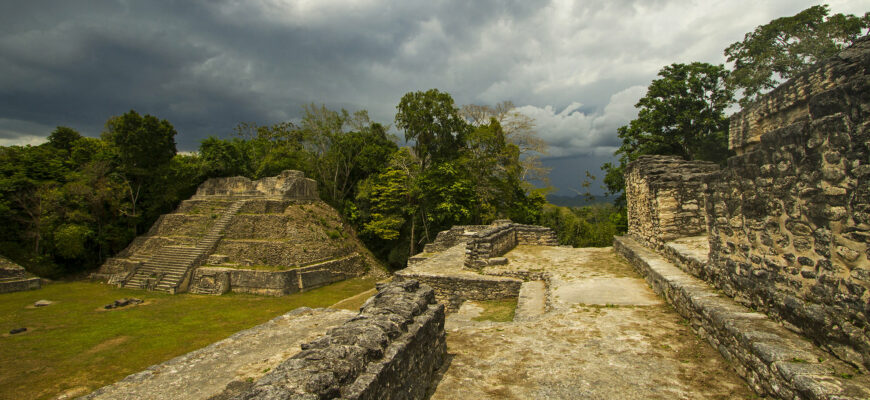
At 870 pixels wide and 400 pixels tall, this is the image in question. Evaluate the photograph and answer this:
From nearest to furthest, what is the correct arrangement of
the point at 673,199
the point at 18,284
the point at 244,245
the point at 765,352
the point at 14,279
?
the point at 765,352 → the point at 673,199 → the point at 18,284 → the point at 14,279 → the point at 244,245

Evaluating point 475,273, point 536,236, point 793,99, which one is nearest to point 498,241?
point 475,273

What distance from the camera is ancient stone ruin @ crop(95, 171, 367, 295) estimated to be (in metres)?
15.8

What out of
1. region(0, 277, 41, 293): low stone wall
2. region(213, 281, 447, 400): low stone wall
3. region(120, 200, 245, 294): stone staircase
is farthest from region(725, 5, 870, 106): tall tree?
region(0, 277, 41, 293): low stone wall

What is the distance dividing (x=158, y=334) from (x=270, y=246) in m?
7.91

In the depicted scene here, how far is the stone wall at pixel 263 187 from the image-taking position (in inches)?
870

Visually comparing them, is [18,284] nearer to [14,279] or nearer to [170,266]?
[14,279]

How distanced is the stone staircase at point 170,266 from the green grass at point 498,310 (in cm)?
1427

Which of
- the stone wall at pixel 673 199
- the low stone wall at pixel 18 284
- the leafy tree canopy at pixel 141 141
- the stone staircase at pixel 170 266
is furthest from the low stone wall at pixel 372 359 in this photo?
the leafy tree canopy at pixel 141 141

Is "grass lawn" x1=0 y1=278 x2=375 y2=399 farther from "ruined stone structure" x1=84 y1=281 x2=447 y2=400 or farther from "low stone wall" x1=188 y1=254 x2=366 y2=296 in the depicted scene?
"ruined stone structure" x1=84 y1=281 x2=447 y2=400

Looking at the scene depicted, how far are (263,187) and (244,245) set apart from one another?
218 inches

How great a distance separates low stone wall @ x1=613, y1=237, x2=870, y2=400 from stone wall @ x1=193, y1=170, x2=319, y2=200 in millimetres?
21216

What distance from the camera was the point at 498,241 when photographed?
38.5ft

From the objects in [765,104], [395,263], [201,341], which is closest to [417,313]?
[201,341]

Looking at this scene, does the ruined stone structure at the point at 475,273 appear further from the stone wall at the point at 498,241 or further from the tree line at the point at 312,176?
the tree line at the point at 312,176
